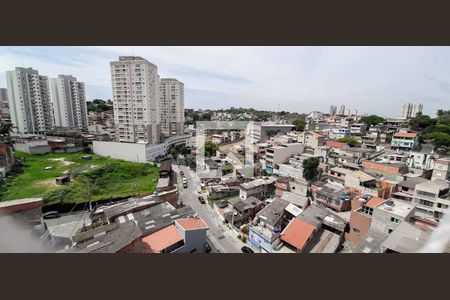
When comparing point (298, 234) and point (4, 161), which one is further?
point (4, 161)

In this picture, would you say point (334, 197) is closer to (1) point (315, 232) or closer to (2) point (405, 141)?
(1) point (315, 232)

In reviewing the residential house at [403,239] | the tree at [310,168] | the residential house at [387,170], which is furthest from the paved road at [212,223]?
the residential house at [387,170]

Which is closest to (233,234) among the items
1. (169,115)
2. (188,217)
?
(188,217)

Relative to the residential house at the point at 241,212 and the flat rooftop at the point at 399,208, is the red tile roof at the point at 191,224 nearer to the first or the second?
the residential house at the point at 241,212

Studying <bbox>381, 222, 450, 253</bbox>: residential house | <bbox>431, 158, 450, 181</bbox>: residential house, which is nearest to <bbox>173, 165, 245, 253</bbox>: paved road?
<bbox>381, 222, 450, 253</bbox>: residential house

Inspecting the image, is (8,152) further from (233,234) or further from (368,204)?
(368,204)

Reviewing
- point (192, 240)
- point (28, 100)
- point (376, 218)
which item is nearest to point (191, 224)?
point (192, 240)
